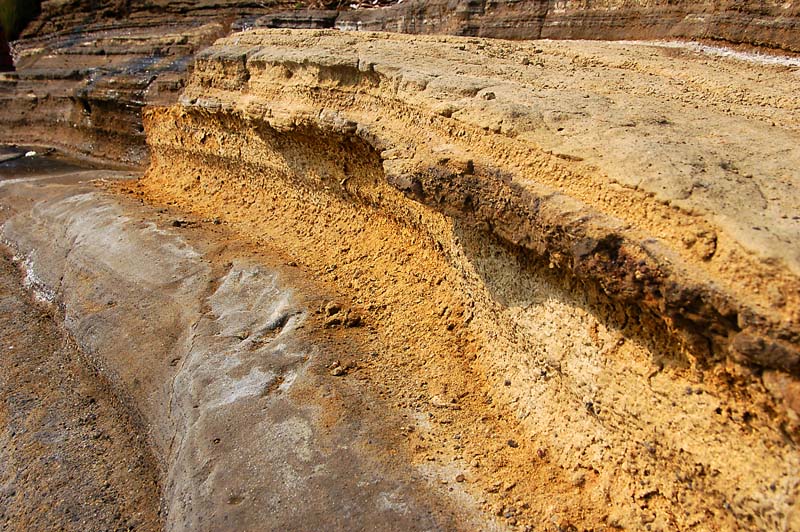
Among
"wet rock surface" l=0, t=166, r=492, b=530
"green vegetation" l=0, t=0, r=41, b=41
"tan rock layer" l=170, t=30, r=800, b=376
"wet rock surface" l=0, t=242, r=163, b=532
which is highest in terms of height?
"tan rock layer" l=170, t=30, r=800, b=376

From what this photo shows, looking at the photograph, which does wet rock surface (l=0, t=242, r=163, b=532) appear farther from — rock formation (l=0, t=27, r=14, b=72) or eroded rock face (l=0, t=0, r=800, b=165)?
rock formation (l=0, t=27, r=14, b=72)

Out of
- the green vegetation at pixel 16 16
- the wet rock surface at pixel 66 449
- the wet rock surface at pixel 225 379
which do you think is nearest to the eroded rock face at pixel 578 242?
the wet rock surface at pixel 225 379

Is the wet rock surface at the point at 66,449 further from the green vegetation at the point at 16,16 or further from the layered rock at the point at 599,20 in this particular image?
Result: the green vegetation at the point at 16,16

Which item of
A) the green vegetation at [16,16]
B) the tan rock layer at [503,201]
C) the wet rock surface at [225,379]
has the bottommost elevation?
the wet rock surface at [225,379]

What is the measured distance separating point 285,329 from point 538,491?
152 centimetres

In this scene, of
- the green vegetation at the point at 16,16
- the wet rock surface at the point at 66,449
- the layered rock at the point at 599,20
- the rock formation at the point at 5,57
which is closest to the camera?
the wet rock surface at the point at 66,449

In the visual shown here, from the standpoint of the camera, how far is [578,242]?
2.11 metres

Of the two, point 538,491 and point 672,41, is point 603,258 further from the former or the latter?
point 672,41

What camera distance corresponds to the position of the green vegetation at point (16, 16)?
1043cm

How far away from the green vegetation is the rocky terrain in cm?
685

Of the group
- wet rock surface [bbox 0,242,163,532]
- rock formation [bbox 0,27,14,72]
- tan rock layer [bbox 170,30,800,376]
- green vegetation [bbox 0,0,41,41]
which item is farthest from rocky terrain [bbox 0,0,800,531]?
green vegetation [bbox 0,0,41,41]

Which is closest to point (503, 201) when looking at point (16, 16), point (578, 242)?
point (578, 242)

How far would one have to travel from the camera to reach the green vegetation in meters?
10.4

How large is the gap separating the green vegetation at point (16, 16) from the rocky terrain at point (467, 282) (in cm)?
685
